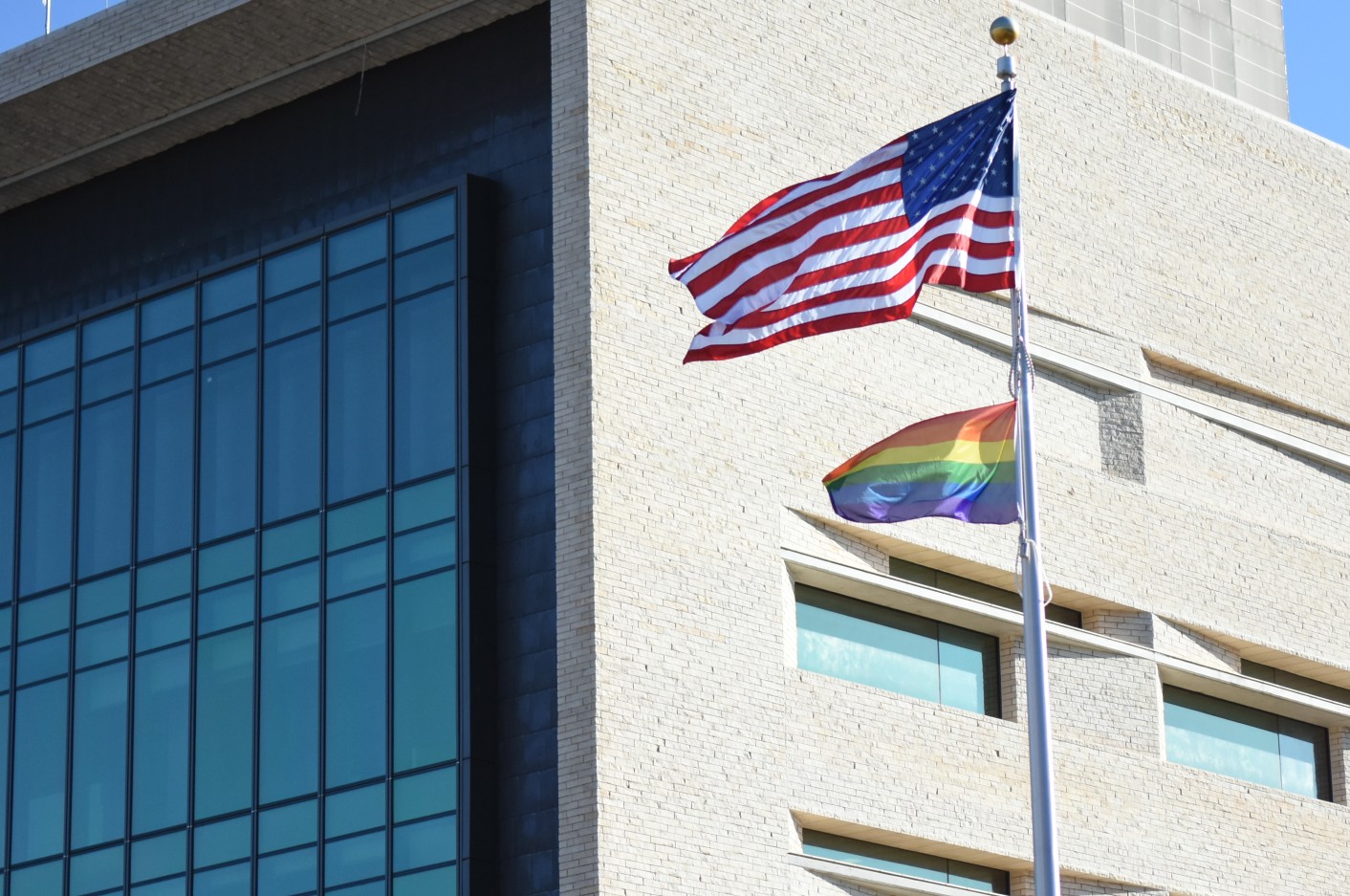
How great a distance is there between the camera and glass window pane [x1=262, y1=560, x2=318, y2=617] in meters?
32.5

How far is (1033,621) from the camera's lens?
19.9 m

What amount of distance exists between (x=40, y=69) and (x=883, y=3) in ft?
41.8

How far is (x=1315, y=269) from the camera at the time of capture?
40562mm

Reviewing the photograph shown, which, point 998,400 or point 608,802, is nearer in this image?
point 608,802

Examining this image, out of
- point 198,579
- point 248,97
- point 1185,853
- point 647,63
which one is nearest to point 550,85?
point 647,63

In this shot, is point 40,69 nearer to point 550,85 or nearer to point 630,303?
point 550,85

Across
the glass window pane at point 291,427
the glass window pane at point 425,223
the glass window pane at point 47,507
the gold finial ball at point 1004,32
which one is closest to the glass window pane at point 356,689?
the glass window pane at point 291,427

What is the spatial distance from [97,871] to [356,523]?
6240 millimetres

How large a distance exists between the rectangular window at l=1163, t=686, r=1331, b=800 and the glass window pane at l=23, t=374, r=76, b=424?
1692 cm

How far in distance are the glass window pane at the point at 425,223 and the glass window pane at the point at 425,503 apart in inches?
135

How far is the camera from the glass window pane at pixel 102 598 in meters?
34.8

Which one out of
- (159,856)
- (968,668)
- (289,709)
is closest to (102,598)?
(159,856)

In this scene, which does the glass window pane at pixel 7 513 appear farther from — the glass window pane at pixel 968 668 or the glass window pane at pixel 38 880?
the glass window pane at pixel 968 668

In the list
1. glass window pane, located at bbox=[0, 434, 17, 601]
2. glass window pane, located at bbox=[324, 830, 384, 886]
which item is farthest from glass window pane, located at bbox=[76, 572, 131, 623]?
glass window pane, located at bbox=[324, 830, 384, 886]
